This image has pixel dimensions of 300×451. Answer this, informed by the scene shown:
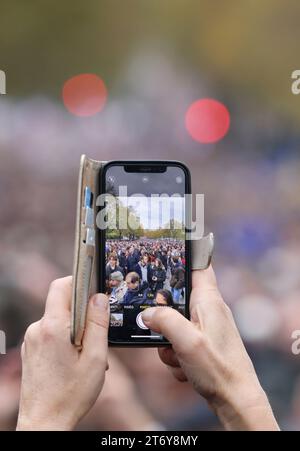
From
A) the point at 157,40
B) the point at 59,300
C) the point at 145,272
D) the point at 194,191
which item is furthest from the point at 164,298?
the point at 157,40

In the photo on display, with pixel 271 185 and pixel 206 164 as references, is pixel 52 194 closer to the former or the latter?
pixel 206 164

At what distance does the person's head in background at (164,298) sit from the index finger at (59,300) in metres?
0.15

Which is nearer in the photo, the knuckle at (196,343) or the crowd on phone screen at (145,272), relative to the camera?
the knuckle at (196,343)

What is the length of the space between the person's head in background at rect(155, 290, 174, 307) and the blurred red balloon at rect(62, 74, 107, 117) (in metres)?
1.34

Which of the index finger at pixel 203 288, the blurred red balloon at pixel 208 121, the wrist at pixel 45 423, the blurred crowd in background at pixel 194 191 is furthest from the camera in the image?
the blurred red balloon at pixel 208 121

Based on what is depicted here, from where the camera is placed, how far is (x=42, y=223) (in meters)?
1.75

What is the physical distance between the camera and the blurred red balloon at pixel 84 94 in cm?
198

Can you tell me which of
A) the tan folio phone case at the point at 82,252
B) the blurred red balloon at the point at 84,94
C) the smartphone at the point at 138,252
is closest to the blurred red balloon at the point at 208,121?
the blurred red balloon at the point at 84,94

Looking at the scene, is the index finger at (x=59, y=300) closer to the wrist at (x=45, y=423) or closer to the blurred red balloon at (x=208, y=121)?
the wrist at (x=45, y=423)

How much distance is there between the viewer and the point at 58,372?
0.59m

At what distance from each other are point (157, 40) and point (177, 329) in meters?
1.68

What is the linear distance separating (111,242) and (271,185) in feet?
4.15

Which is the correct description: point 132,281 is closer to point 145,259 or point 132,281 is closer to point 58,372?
point 145,259
